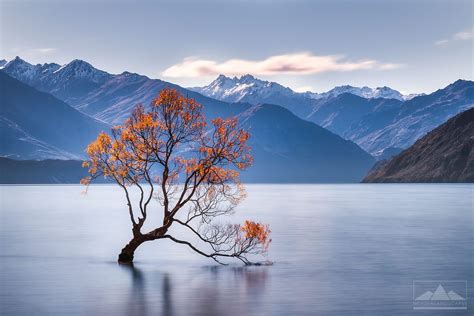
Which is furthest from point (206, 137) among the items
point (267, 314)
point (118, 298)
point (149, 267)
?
point (267, 314)

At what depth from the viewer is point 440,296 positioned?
4456 centimetres

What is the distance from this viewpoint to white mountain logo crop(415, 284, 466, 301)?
42875 millimetres

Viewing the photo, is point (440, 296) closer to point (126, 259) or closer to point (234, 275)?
point (234, 275)

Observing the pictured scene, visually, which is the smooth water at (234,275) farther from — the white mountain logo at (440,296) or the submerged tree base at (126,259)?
the submerged tree base at (126,259)

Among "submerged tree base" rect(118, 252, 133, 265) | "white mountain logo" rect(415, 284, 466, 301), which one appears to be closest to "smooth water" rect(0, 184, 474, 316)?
"white mountain logo" rect(415, 284, 466, 301)

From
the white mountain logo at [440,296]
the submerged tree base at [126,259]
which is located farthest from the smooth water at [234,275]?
the submerged tree base at [126,259]

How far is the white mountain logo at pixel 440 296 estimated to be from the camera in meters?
42.9

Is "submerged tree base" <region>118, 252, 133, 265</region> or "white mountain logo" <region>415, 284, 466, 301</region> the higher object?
"submerged tree base" <region>118, 252, 133, 265</region>

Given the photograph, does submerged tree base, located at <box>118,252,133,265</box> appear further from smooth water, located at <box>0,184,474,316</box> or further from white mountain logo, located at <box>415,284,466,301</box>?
white mountain logo, located at <box>415,284,466,301</box>

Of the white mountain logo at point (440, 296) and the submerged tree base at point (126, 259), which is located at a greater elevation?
the submerged tree base at point (126, 259)

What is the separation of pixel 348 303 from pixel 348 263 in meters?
21.8

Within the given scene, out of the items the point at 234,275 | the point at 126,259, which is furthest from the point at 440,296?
the point at 126,259

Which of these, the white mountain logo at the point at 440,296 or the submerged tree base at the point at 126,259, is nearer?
the white mountain logo at the point at 440,296

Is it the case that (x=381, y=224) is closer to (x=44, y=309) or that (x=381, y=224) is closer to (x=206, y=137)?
(x=206, y=137)
